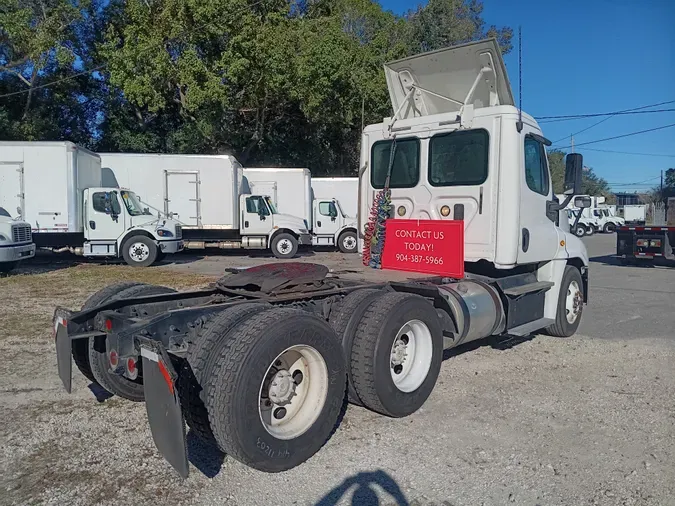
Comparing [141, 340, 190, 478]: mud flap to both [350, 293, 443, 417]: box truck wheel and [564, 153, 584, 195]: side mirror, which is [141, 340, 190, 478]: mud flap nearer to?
A: [350, 293, 443, 417]: box truck wheel

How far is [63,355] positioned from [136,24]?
1998 cm

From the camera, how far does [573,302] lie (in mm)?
7617

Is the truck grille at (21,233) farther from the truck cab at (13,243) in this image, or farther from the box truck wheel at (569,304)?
the box truck wheel at (569,304)

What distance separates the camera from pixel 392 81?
7.20m

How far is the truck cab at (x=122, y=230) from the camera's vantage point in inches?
650

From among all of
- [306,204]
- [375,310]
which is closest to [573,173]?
[375,310]

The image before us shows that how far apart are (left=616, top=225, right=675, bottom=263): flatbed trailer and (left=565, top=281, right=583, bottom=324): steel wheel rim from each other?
10910 millimetres

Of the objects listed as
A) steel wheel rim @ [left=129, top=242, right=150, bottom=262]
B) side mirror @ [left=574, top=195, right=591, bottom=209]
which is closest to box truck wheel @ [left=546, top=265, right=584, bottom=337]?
side mirror @ [left=574, top=195, right=591, bottom=209]

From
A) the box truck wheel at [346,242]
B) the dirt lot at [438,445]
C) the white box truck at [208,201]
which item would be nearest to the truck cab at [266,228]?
the white box truck at [208,201]

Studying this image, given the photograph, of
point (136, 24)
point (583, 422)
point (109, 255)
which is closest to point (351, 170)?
point (136, 24)

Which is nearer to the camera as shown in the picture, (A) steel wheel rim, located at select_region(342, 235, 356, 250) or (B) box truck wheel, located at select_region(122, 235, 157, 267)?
(B) box truck wheel, located at select_region(122, 235, 157, 267)

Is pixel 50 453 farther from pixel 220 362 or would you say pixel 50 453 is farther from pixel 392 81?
pixel 392 81

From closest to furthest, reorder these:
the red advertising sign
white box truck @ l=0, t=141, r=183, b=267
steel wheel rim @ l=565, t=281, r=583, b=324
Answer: the red advertising sign
steel wheel rim @ l=565, t=281, r=583, b=324
white box truck @ l=0, t=141, r=183, b=267

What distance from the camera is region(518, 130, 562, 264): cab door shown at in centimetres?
629
